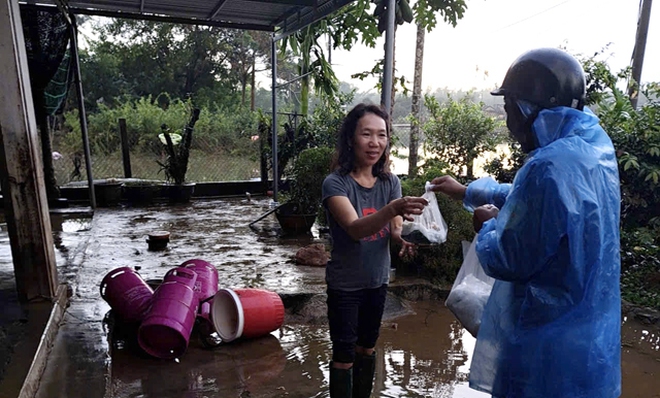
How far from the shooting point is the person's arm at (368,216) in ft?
6.09

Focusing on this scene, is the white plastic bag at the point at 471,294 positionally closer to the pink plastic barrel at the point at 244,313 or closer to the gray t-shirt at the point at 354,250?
the gray t-shirt at the point at 354,250

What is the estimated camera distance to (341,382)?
2299 mm

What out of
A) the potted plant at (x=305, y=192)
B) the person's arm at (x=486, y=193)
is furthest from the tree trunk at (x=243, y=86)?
the person's arm at (x=486, y=193)

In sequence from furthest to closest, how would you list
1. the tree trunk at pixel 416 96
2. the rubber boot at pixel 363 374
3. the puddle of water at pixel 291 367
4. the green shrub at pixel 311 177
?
the tree trunk at pixel 416 96 → the green shrub at pixel 311 177 → the puddle of water at pixel 291 367 → the rubber boot at pixel 363 374

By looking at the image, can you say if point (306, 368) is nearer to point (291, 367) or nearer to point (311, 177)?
point (291, 367)

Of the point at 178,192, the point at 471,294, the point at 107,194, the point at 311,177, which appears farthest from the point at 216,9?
the point at 471,294

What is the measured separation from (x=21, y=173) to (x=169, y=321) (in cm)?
153

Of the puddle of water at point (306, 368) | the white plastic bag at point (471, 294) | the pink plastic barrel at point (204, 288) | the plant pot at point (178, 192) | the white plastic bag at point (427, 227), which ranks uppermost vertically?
the white plastic bag at point (427, 227)

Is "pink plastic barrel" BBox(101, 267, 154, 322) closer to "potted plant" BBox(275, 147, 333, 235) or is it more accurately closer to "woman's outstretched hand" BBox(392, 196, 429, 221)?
"woman's outstretched hand" BBox(392, 196, 429, 221)

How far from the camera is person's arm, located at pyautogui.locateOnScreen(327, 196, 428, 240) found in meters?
1.86

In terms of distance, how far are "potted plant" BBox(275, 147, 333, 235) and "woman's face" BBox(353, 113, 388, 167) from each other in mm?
3944

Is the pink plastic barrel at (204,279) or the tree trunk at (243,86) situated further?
the tree trunk at (243,86)

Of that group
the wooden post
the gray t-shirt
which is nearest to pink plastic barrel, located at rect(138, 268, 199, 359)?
the wooden post

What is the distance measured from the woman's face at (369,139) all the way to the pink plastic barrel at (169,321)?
176 centimetres
